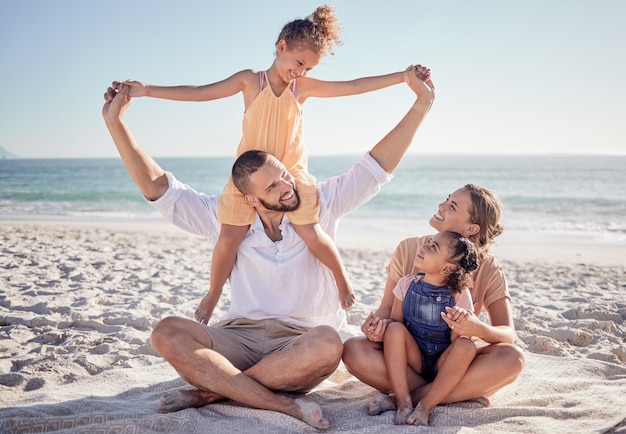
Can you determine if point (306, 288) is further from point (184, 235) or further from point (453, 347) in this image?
point (184, 235)

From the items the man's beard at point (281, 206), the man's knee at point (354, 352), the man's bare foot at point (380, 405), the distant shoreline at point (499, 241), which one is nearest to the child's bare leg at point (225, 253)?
the man's beard at point (281, 206)

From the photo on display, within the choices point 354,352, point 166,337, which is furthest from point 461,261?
point 166,337

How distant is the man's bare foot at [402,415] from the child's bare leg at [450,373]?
0.13 feet

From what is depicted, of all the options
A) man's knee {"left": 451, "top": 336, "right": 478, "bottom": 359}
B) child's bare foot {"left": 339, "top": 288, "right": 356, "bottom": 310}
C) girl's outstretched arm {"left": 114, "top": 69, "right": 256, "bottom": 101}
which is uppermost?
girl's outstretched arm {"left": 114, "top": 69, "right": 256, "bottom": 101}

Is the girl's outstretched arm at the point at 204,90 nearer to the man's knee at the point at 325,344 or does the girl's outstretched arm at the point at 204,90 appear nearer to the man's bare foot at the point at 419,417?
the man's knee at the point at 325,344

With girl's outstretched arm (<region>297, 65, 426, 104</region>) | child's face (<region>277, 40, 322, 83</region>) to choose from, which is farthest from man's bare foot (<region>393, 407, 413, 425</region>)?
child's face (<region>277, 40, 322, 83</region>)

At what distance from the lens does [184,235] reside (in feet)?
Result: 37.5

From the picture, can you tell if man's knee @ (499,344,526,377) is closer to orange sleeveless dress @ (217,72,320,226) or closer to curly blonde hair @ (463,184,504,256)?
curly blonde hair @ (463,184,504,256)

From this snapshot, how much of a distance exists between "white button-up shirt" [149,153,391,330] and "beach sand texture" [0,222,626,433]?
0.50 m

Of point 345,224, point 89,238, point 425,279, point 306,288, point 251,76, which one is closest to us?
point 425,279

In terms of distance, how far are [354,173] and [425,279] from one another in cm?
82

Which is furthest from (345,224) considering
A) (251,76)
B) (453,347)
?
(453,347)

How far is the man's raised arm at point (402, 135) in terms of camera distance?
11.1 feet

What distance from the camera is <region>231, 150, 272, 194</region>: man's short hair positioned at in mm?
3117
